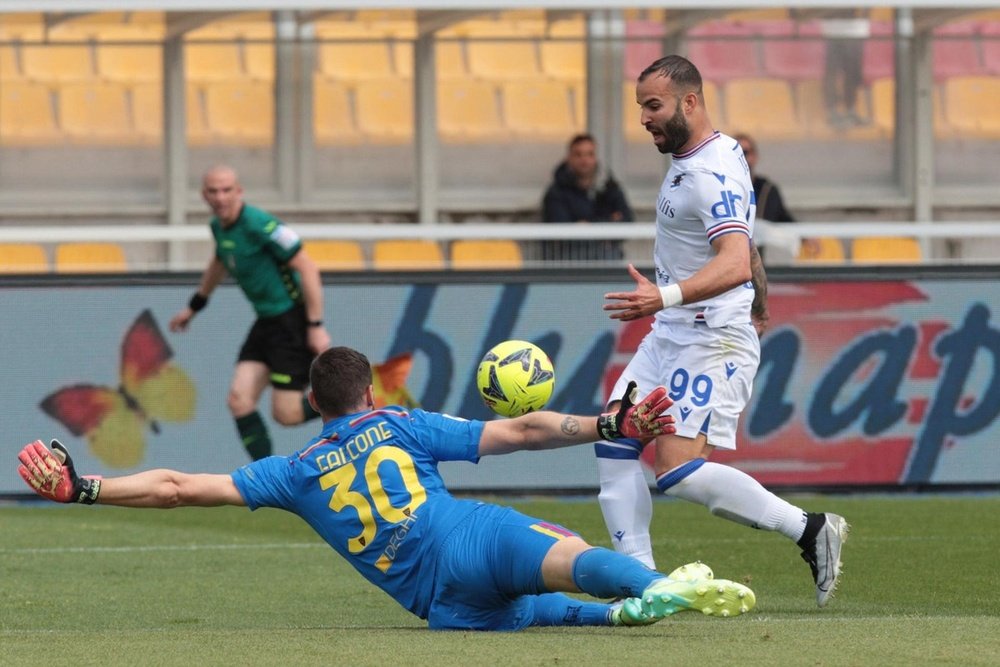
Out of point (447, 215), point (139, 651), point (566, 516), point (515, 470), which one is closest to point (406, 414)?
point (139, 651)

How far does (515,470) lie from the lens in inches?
524

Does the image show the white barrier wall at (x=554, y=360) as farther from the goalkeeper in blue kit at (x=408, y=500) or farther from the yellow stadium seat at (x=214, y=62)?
the goalkeeper in blue kit at (x=408, y=500)

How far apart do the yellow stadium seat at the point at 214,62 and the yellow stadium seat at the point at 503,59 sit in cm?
208

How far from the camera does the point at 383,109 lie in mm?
17469

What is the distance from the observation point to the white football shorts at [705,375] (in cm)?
745

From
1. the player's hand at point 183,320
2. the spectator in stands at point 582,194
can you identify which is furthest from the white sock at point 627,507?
the spectator in stands at point 582,194

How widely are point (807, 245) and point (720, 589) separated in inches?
327

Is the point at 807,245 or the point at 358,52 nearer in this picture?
the point at 807,245

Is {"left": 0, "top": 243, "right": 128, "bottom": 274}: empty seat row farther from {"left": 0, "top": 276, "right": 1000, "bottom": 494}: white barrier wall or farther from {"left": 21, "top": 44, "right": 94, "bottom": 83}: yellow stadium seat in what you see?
{"left": 21, "top": 44, "right": 94, "bottom": 83}: yellow stadium seat

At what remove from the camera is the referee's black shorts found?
12.3 metres

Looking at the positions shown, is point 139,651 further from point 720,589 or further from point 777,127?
point 777,127

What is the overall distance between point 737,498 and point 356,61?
10654 mm

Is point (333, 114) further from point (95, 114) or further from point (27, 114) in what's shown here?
point (27, 114)

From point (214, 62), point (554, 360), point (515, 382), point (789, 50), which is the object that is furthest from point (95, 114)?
point (515, 382)
